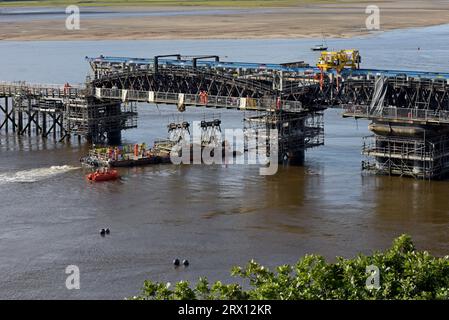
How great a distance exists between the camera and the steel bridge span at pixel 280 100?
255ft

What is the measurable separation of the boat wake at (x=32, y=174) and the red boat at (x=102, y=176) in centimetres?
372

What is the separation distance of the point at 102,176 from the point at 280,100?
51.8 feet

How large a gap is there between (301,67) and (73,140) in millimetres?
24347

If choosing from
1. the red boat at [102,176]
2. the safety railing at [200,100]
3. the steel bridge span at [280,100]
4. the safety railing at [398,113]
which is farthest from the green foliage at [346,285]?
the safety railing at [200,100]

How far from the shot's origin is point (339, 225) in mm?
65125

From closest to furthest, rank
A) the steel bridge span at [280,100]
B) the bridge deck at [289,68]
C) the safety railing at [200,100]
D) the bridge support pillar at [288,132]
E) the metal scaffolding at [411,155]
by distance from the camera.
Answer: the metal scaffolding at [411,155]
the steel bridge span at [280,100]
the bridge deck at [289,68]
the safety railing at [200,100]
the bridge support pillar at [288,132]

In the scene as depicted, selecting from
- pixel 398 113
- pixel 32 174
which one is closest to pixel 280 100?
pixel 398 113

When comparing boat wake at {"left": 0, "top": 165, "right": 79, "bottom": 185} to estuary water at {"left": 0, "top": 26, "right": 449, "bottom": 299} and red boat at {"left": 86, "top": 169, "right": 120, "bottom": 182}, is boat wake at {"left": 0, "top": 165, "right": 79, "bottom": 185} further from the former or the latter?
red boat at {"left": 86, "top": 169, "right": 120, "bottom": 182}

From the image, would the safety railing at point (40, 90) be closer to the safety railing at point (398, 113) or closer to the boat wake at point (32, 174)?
the boat wake at point (32, 174)

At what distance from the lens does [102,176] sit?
8050 centimetres

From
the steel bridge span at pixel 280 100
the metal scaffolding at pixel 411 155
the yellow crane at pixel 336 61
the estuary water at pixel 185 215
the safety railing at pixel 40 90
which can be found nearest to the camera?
the estuary water at pixel 185 215
